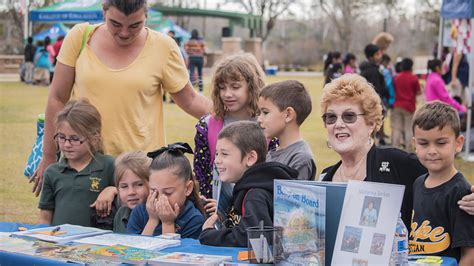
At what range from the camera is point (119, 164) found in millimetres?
4352

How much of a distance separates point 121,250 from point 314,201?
33.0 inches

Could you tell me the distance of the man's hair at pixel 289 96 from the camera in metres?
4.11

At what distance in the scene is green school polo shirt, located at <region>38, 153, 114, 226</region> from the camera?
14.8 feet

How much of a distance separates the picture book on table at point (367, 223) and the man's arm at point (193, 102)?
2.10 metres

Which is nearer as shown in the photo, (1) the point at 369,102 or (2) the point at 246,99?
(1) the point at 369,102

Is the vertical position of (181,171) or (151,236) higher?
(181,171)

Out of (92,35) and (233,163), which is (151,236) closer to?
(233,163)

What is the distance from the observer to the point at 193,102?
488cm

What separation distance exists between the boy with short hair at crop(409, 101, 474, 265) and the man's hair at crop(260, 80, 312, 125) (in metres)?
0.67

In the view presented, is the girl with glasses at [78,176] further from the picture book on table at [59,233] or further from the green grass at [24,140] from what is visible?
the green grass at [24,140]

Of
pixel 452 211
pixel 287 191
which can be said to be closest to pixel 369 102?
pixel 452 211

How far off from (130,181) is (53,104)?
2.58ft

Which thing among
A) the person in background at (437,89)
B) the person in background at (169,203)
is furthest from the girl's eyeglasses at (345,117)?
the person in background at (437,89)

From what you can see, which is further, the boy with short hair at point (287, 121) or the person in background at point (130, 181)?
the person in background at point (130, 181)
